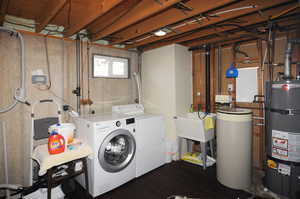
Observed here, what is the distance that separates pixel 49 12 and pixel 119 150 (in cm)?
202

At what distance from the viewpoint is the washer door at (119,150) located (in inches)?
89.4

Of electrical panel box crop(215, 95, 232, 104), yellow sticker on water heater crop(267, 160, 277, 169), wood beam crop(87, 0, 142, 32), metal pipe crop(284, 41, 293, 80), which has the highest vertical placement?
wood beam crop(87, 0, 142, 32)

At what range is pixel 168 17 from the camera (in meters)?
2.04

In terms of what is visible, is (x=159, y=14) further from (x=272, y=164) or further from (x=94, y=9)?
(x=272, y=164)

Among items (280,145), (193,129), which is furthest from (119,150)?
(280,145)

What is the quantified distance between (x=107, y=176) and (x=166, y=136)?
4.40ft

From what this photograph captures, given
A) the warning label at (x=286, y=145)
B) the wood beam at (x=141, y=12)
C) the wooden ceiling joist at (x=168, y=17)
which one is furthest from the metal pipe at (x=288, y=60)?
the wood beam at (x=141, y=12)

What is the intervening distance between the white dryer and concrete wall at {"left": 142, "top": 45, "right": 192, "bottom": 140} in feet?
1.03

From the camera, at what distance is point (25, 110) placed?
231cm

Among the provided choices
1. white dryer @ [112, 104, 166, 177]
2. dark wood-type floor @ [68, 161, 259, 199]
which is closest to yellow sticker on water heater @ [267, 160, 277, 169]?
dark wood-type floor @ [68, 161, 259, 199]

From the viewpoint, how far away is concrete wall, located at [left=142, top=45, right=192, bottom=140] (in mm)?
3047

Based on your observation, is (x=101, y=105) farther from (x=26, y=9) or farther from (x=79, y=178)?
(x=26, y=9)

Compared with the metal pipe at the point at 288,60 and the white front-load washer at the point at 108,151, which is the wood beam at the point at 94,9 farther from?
the metal pipe at the point at 288,60

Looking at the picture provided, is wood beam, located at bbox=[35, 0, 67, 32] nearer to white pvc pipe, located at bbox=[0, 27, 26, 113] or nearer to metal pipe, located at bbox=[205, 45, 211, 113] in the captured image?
white pvc pipe, located at bbox=[0, 27, 26, 113]
